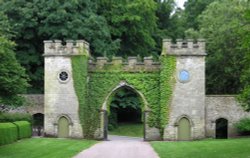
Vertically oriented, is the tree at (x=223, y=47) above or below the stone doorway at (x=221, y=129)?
above

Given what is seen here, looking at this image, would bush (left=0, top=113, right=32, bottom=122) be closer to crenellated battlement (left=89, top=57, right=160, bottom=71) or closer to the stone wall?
crenellated battlement (left=89, top=57, right=160, bottom=71)

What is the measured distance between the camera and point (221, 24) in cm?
4253

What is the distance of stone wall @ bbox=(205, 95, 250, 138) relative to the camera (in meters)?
34.0

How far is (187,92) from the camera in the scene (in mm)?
32688

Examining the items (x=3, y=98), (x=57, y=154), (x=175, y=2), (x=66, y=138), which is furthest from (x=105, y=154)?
(x=175, y=2)

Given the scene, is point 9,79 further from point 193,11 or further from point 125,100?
point 193,11

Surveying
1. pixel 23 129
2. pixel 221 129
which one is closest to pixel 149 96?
pixel 221 129

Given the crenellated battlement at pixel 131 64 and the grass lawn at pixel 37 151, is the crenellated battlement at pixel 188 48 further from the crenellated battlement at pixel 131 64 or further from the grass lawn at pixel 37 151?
the grass lawn at pixel 37 151

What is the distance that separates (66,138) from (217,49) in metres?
16.3

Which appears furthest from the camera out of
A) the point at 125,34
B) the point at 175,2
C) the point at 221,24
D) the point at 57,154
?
the point at 175,2

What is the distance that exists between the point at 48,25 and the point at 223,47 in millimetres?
14354

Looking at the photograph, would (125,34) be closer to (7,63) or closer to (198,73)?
(198,73)

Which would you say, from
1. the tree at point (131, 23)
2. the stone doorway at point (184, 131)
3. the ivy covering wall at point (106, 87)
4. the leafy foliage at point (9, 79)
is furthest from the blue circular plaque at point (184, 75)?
the tree at point (131, 23)

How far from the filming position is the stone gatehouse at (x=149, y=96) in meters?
32.7
